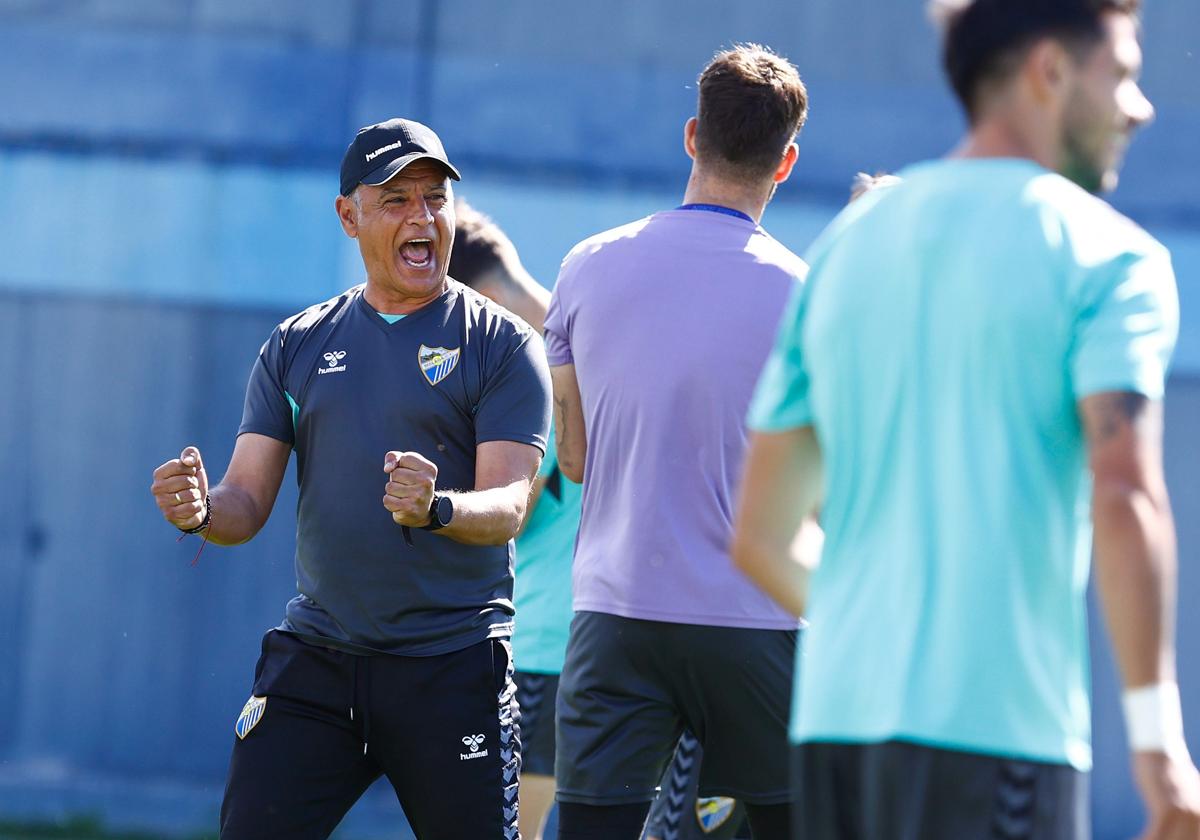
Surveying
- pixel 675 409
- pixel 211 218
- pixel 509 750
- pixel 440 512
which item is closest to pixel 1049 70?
pixel 675 409

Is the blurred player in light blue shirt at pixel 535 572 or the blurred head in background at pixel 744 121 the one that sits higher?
the blurred head in background at pixel 744 121

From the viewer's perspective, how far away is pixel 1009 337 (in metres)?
2.04

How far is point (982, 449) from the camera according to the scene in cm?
206

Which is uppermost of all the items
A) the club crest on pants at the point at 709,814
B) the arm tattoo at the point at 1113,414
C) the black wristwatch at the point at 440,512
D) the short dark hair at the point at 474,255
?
the short dark hair at the point at 474,255

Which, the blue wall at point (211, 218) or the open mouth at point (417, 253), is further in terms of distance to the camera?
the blue wall at point (211, 218)

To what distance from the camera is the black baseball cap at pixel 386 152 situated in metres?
4.07

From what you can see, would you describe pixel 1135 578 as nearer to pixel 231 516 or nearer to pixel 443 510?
pixel 443 510

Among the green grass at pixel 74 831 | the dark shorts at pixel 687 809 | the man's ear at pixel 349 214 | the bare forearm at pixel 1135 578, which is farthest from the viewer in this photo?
the green grass at pixel 74 831

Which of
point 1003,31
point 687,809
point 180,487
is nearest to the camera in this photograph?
point 1003,31

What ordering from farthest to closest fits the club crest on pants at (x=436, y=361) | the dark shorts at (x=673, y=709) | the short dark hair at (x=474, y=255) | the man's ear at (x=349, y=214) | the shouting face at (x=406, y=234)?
the short dark hair at (x=474, y=255) → the man's ear at (x=349, y=214) → the shouting face at (x=406, y=234) → the club crest on pants at (x=436, y=361) → the dark shorts at (x=673, y=709)

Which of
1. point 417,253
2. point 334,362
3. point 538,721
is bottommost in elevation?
point 538,721

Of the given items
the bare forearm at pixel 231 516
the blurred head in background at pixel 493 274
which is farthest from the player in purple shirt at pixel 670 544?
the blurred head in background at pixel 493 274

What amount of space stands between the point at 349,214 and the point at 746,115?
40.8 inches

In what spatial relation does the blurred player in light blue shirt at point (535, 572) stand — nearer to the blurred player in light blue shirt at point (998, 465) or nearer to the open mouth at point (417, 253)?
the open mouth at point (417, 253)
